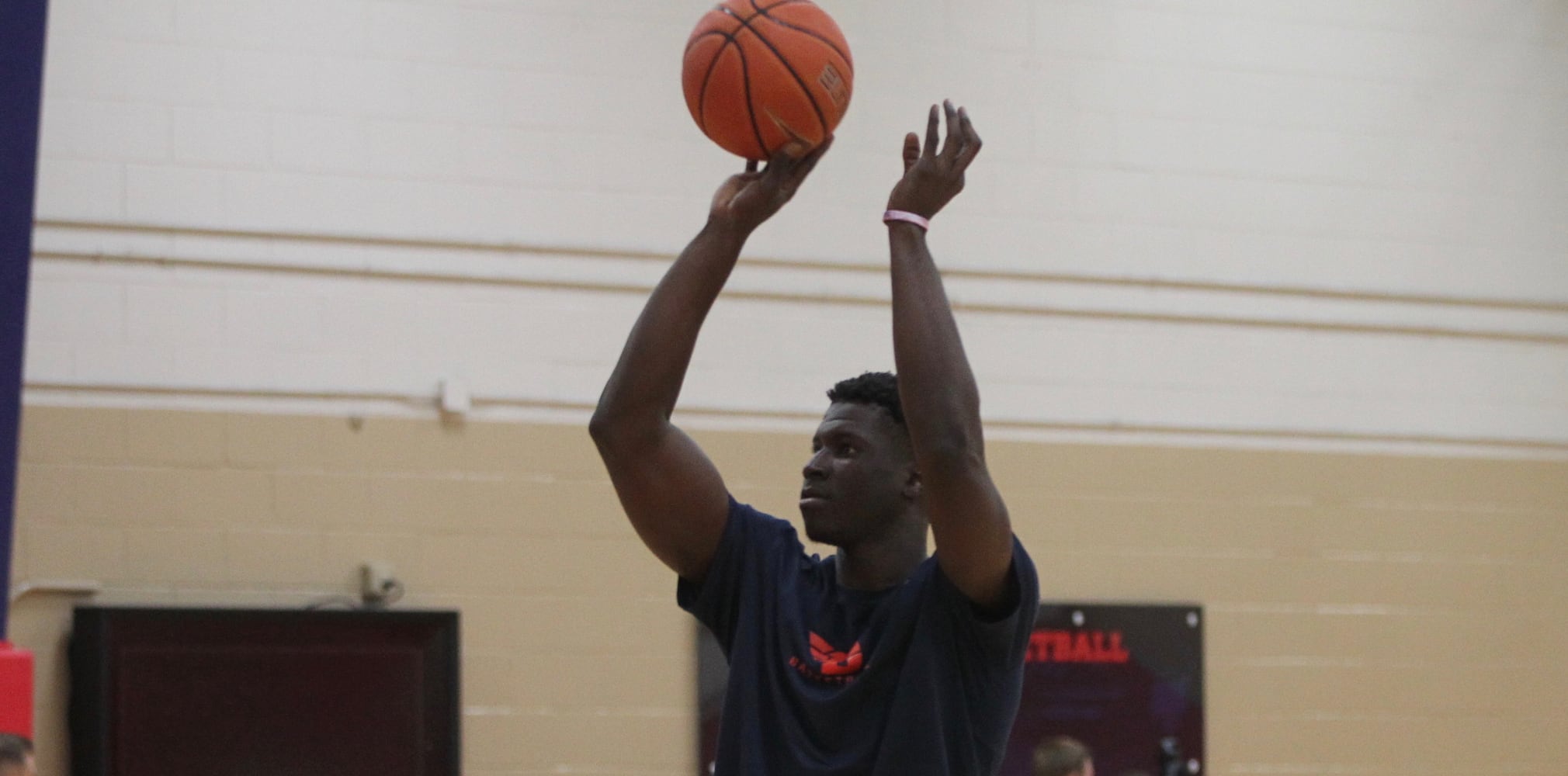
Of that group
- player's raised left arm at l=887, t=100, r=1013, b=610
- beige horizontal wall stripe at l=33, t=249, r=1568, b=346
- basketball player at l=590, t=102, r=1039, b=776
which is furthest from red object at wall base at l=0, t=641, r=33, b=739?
player's raised left arm at l=887, t=100, r=1013, b=610

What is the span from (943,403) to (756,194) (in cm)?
46

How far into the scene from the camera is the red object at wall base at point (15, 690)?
518 centimetres

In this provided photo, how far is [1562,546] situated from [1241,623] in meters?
1.54

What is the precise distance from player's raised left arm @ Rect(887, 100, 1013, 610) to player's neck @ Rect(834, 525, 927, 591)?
158 mm

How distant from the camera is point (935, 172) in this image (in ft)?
8.48

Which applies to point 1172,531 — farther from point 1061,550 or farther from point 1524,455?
point 1524,455

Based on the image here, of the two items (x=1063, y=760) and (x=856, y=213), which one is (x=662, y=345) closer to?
(x=1063, y=760)

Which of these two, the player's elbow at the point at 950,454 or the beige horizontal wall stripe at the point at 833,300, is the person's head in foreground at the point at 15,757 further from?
the player's elbow at the point at 950,454

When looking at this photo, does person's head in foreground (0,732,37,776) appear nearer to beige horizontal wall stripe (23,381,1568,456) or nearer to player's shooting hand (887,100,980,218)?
beige horizontal wall stripe (23,381,1568,456)

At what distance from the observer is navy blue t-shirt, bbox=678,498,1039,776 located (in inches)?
98.8

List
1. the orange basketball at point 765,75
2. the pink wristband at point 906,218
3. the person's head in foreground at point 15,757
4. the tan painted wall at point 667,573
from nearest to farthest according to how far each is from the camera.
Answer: the pink wristband at point 906,218 → the orange basketball at point 765,75 → the person's head in foreground at point 15,757 → the tan painted wall at point 667,573

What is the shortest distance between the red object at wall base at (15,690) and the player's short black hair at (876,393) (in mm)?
3362

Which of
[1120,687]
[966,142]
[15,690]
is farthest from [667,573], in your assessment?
[966,142]

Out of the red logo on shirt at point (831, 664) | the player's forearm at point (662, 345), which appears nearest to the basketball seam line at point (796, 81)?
the player's forearm at point (662, 345)
